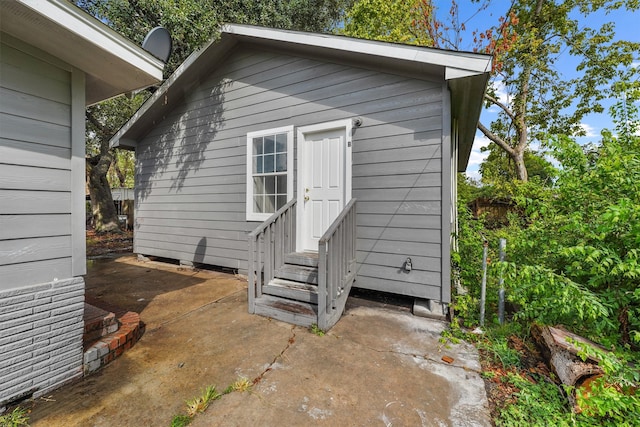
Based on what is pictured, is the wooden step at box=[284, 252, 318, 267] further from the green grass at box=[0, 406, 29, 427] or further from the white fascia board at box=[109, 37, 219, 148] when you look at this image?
the white fascia board at box=[109, 37, 219, 148]

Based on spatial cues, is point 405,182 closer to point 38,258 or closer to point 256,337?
point 256,337

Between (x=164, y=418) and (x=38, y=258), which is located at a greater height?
(x=38, y=258)

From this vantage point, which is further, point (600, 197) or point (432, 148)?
point (432, 148)

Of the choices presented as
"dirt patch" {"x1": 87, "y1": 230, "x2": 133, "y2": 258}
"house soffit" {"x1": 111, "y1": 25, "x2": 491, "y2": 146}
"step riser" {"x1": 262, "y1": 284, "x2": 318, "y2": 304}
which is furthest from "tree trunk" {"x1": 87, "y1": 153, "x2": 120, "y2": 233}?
"step riser" {"x1": 262, "y1": 284, "x2": 318, "y2": 304}

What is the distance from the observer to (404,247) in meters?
3.49

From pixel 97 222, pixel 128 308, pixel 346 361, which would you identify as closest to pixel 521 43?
pixel 346 361

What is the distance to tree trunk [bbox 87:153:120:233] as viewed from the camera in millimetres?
10547

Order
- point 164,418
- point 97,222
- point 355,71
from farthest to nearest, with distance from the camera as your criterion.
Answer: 1. point 97,222
2. point 355,71
3. point 164,418

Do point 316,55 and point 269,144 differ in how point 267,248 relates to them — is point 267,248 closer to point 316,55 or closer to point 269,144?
point 269,144

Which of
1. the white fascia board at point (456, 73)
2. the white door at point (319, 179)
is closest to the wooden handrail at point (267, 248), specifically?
the white door at point (319, 179)

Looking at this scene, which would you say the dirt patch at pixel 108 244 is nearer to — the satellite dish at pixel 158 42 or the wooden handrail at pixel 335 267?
the satellite dish at pixel 158 42

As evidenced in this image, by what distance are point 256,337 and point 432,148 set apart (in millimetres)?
2904

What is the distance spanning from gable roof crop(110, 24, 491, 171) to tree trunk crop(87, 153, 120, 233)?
6.23 metres

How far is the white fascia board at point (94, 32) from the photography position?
1724mm
